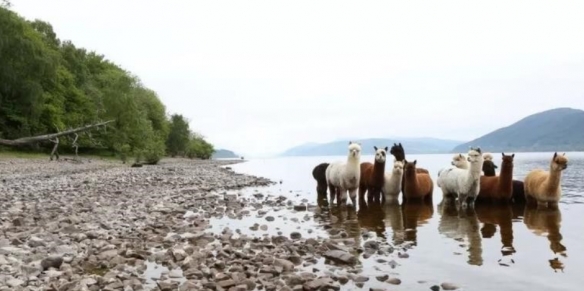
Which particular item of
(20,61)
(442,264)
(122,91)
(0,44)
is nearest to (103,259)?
(442,264)

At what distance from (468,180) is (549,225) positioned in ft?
12.0

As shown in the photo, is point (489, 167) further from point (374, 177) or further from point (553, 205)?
point (374, 177)

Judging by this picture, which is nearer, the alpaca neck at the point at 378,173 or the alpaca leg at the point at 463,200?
the alpaca leg at the point at 463,200

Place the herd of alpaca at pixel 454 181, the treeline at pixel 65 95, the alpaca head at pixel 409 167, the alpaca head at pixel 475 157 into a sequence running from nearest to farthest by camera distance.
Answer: the alpaca head at pixel 475 157 < the herd of alpaca at pixel 454 181 < the alpaca head at pixel 409 167 < the treeline at pixel 65 95

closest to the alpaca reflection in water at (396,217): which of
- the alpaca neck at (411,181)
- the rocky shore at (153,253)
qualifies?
the alpaca neck at (411,181)

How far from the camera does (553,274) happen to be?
7.52 meters

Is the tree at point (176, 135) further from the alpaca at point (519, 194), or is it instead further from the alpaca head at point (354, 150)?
the alpaca at point (519, 194)

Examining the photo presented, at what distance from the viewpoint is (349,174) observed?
52.8ft

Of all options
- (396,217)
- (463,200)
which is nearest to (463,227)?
(396,217)

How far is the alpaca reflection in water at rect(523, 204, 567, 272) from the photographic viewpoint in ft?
28.7

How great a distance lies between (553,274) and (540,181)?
914 centimetres

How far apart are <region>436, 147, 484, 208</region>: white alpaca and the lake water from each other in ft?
1.81

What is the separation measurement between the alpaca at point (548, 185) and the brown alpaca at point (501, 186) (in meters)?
0.65

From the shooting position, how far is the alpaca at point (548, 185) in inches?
575
